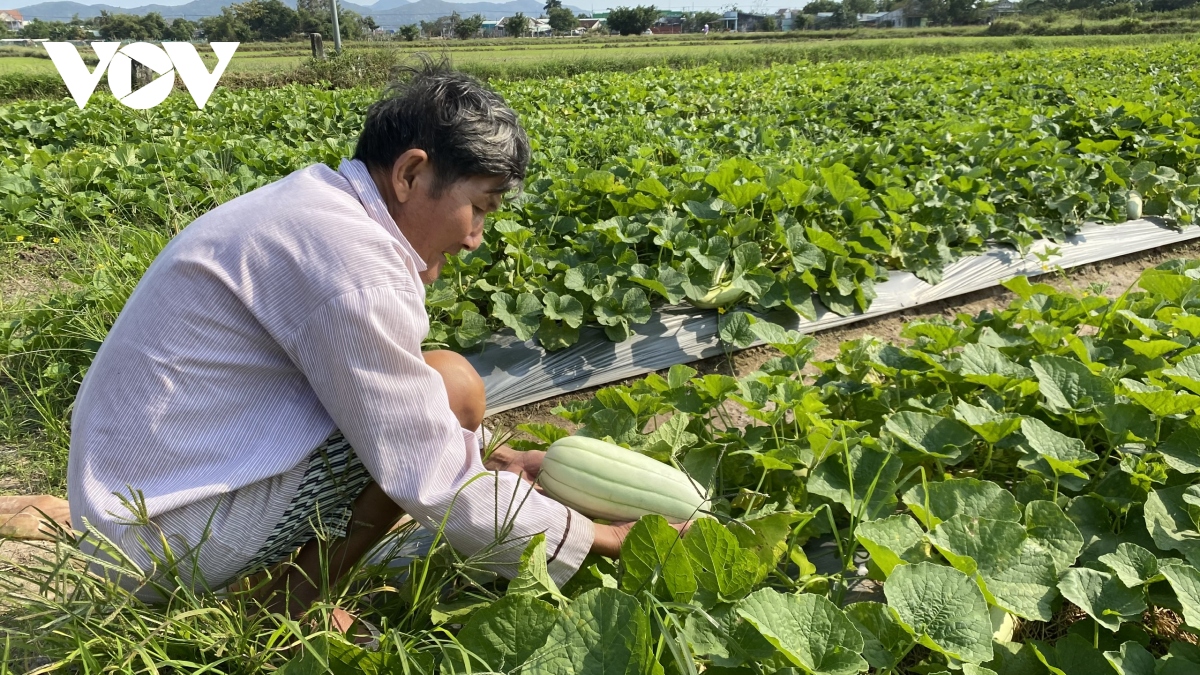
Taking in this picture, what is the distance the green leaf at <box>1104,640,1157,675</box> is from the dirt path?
187 centimetres

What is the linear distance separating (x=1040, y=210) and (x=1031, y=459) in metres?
4.03

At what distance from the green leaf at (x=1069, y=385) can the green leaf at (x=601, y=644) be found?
1442mm

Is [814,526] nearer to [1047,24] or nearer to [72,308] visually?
[72,308]

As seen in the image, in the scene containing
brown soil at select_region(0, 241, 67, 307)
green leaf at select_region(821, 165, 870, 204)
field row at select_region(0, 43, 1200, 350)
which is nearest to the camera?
field row at select_region(0, 43, 1200, 350)

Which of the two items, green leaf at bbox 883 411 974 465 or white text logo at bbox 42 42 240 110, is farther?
white text logo at bbox 42 42 240 110

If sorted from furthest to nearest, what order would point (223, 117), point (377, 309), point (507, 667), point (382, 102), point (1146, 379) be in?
point (223, 117)
point (1146, 379)
point (382, 102)
point (377, 309)
point (507, 667)

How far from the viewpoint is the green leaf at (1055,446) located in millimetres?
1923

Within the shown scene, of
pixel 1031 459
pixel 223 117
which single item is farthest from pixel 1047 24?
pixel 1031 459

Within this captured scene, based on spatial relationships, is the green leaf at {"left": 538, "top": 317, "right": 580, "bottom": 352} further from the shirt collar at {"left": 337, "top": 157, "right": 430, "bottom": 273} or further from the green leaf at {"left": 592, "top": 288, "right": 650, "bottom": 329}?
the shirt collar at {"left": 337, "top": 157, "right": 430, "bottom": 273}

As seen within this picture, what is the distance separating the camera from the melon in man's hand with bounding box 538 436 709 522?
6.82 ft

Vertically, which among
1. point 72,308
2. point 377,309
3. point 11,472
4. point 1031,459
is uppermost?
point 377,309

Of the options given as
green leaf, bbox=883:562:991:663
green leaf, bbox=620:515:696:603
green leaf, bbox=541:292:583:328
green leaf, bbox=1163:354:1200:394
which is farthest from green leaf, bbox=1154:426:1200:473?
green leaf, bbox=541:292:583:328

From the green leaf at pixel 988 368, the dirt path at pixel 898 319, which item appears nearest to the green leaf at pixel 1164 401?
the green leaf at pixel 988 368

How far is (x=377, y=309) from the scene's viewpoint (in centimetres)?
160
